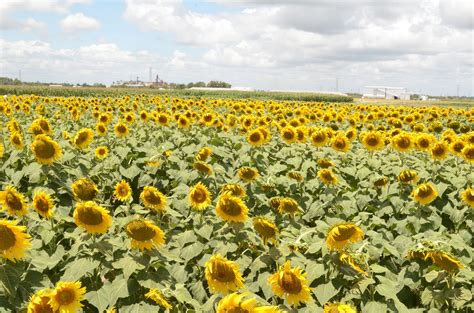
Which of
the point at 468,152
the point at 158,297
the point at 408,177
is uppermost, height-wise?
the point at 468,152

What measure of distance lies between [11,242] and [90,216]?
65cm

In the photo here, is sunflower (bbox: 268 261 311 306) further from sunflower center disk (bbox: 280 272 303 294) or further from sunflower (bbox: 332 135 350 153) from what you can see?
sunflower (bbox: 332 135 350 153)

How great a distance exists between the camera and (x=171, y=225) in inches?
183

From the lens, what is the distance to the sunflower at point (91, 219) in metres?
3.48

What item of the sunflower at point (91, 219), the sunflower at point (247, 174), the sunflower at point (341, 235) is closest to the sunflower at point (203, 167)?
the sunflower at point (247, 174)

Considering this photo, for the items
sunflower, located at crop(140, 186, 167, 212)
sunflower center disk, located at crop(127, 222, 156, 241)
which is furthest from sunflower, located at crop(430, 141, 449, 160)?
sunflower center disk, located at crop(127, 222, 156, 241)

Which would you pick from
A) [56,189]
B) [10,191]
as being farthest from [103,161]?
[10,191]

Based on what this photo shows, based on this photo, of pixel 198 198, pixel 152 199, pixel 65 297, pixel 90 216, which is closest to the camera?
pixel 65 297

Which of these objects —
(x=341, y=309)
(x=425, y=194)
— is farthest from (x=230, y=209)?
(x=425, y=194)

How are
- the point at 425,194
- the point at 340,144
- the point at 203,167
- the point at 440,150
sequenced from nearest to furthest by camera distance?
the point at 425,194 < the point at 203,167 < the point at 440,150 < the point at 340,144

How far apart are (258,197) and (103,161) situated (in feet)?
10.5

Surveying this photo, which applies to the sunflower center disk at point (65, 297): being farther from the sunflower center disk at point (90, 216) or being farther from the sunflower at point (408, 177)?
the sunflower at point (408, 177)

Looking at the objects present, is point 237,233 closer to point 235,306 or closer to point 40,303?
point 235,306

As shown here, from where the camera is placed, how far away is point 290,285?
2.91 m
